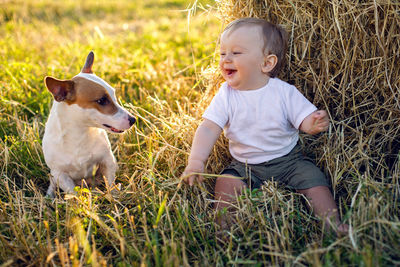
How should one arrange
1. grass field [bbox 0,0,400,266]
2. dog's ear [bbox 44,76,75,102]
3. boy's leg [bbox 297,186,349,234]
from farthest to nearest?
1. dog's ear [bbox 44,76,75,102]
2. boy's leg [bbox 297,186,349,234]
3. grass field [bbox 0,0,400,266]

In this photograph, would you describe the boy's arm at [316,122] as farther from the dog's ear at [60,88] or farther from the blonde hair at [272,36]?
the dog's ear at [60,88]

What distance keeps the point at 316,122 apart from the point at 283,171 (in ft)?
1.26

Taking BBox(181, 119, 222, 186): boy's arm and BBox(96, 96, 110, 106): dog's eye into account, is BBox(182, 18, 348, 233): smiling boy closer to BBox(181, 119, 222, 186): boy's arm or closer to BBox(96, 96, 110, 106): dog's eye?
BBox(181, 119, 222, 186): boy's arm

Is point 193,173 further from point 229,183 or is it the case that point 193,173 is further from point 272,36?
point 272,36

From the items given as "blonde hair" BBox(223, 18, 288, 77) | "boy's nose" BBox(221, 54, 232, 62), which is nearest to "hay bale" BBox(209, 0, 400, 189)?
"blonde hair" BBox(223, 18, 288, 77)

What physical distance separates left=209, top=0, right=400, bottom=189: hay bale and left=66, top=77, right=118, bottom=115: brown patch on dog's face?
111 centimetres

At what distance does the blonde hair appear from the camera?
239cm

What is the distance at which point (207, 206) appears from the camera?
7.64ft

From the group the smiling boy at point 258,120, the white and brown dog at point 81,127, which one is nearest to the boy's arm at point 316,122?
the smiling boy at point 258,120

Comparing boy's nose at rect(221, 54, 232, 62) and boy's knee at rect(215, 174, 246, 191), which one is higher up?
boy's nose at rect(221, 54, 232, 62)

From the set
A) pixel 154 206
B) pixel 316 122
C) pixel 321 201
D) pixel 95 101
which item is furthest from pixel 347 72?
pixel 95 101

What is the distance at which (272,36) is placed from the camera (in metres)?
2.42

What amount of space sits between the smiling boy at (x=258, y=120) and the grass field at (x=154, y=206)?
0.13 metres

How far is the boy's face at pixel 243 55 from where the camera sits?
235 cm
